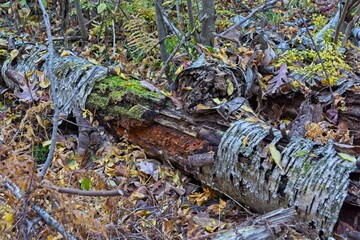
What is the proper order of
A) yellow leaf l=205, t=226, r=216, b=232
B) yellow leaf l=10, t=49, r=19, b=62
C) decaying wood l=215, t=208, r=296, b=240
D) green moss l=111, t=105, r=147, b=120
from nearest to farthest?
decaying wood l=215, t=208, r=296, b=240, yellow leaf l=205, t=226, r=216, b=232, green moss l=111, t=105, r=147, b=120, yellow leaf l=10, t=49, r=19, b=62

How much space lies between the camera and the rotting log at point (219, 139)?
2.42m

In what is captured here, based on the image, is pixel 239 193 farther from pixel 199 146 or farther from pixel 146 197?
pixel 146 197

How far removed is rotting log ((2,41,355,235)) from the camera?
242 centimetres

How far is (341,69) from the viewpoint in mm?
3750

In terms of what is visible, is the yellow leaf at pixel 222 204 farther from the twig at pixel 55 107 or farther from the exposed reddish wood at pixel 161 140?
the twig at pixel 55 107

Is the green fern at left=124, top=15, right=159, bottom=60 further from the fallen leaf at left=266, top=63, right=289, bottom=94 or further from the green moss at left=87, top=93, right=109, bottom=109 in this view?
the fallen leaf at left=266, top=63, right=289, bottom=94

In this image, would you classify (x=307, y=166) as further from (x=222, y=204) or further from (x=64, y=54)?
(x=64, y=54)

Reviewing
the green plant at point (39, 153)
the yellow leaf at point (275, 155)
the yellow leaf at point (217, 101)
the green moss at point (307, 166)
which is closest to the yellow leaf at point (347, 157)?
the green moss at point (307, 166)

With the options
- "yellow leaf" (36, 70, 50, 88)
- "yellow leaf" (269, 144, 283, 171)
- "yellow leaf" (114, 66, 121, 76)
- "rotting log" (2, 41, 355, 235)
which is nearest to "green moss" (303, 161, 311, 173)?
"rotting log" (2, 41, 355, 235)

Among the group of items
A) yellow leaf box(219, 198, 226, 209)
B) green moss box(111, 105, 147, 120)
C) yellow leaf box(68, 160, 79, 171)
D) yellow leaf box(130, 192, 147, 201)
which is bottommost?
yellow leaf box(68, 160, 79, 171)

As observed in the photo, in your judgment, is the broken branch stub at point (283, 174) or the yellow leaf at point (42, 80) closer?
the broken branch stub at point (283, 174)

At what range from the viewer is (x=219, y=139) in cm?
292

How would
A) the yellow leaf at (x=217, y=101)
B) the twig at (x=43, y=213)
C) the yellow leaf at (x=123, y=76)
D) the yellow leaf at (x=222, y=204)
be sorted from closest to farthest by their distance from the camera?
the twig at (x=43, y=213), the yellow leaf at (x=222, y=204), the yellow leaf at (x=217, y=101), the yellow leaf at (x=123, y=76)

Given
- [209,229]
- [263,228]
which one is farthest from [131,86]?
[263,228]
